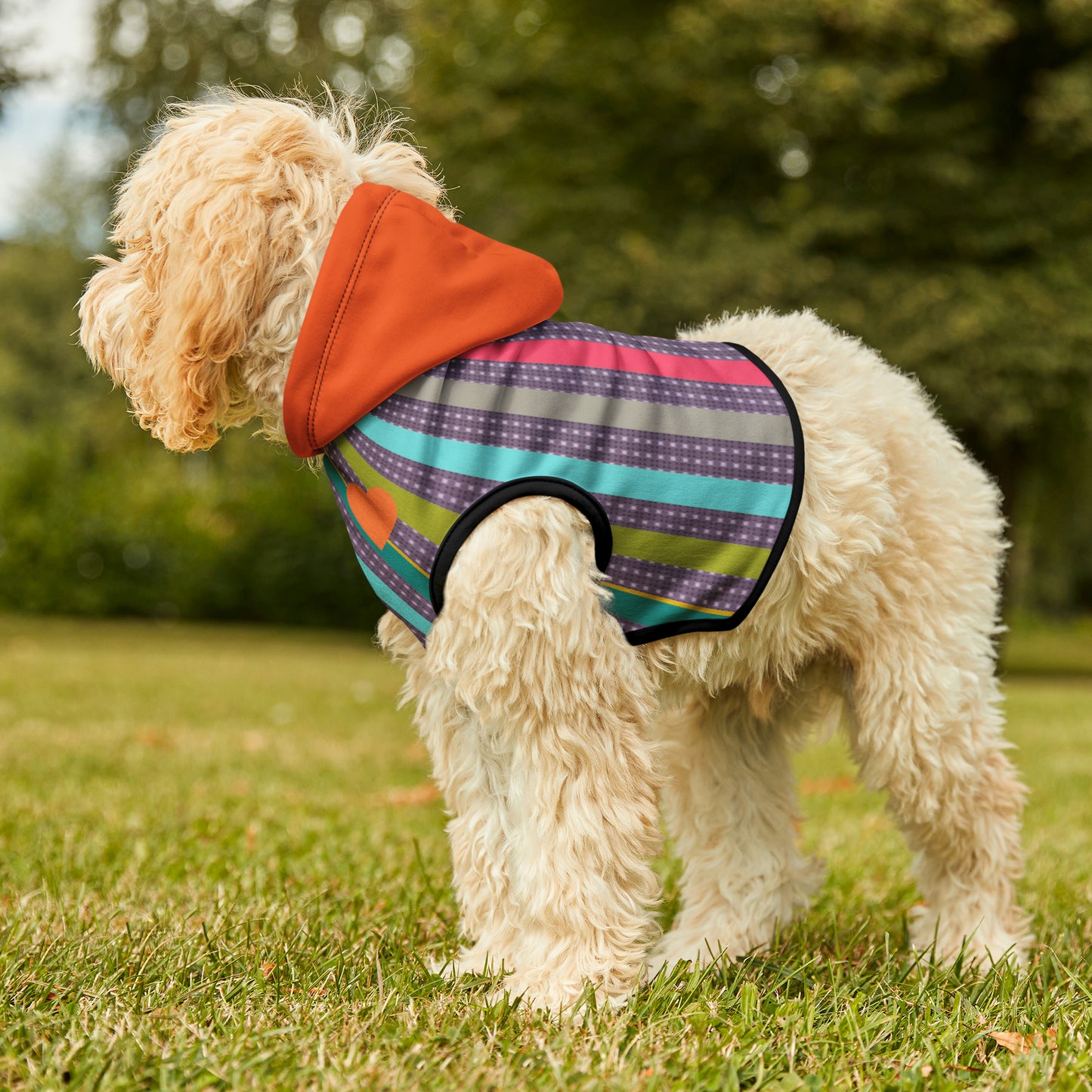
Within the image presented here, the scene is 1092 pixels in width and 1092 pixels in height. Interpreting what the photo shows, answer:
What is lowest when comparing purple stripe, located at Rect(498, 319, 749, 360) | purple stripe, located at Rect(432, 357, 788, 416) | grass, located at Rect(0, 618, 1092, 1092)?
grass, located at Rect(0, 618, 1092, 1092)

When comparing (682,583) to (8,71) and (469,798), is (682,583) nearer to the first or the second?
(469,798)

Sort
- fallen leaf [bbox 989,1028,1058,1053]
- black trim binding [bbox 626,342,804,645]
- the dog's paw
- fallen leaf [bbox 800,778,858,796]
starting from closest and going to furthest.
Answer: fallen leaf [bbox 989,1028,1058,1053], black trim binding [bbox 626,342,804,645], the dog's paw, fallen leaf [bbox 800,778,858,796]

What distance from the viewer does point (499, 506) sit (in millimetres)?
2344

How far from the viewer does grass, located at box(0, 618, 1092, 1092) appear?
82.2 inches

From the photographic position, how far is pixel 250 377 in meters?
2.64

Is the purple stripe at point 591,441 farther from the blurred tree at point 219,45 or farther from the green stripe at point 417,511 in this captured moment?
the blurred tree at point 219,45

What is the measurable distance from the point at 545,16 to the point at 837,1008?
16142mm

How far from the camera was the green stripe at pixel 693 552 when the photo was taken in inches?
97.0

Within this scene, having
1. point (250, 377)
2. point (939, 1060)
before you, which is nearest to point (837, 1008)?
point (939, 1060)

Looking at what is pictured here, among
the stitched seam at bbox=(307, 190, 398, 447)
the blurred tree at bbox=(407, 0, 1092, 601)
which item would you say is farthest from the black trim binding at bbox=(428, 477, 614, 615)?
the blurred tree at bbox=(407, 0, 1092, 601)

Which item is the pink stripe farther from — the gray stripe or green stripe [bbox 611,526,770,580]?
green stripe [bbox 611,526,770,580]

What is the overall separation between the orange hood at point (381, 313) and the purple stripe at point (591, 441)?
3.6 inches

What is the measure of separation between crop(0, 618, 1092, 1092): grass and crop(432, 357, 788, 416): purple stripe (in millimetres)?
1328

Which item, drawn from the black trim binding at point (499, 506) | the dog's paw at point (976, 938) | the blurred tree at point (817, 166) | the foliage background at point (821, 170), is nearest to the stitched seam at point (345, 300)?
the black trim binding at point (499, 506)
